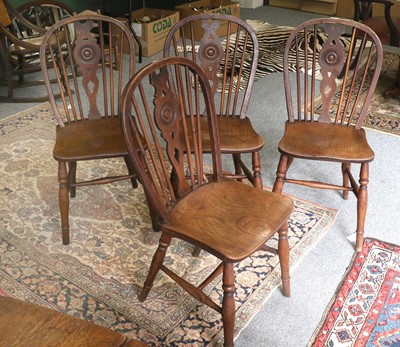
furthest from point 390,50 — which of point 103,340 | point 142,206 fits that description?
point 103,340

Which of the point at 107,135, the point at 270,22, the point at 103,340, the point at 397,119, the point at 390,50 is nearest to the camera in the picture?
the point at 103,340

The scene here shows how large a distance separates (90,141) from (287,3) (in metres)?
5.11

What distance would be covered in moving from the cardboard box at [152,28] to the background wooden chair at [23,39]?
748 mm

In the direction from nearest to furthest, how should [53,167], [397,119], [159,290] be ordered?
[159,290]
[53,167]
[397,119]

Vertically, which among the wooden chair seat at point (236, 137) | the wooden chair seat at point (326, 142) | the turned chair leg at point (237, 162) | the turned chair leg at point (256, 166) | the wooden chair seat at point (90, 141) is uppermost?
the wooden chair seat at point (236, 137)

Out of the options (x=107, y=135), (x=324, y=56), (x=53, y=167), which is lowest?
(x=53, y=167)

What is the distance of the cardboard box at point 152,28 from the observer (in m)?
4.49

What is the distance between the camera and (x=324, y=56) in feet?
7.35

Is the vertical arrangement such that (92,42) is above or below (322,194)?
above

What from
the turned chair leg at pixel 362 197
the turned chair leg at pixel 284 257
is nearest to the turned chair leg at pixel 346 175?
the turned chair leg at pixel 362 197

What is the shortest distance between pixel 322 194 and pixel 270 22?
3694mm

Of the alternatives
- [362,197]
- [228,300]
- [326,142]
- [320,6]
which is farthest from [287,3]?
[228,300]

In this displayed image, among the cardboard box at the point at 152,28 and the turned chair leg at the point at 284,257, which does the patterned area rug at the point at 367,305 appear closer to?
the turned chair leg at the point at 284,257

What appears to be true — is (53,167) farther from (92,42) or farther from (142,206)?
(92,42)
